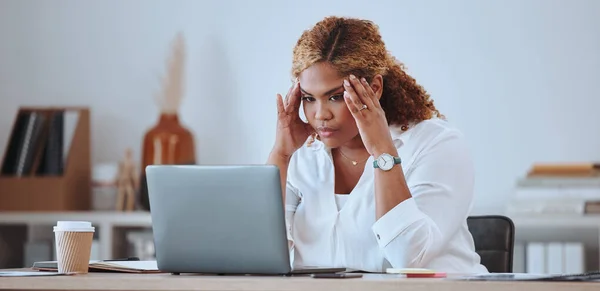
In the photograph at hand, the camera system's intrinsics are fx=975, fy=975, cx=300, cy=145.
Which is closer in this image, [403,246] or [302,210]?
[403,246]

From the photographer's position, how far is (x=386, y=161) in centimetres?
188

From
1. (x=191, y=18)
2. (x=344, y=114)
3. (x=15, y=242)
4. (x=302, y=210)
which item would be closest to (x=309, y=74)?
(x=344, y=114)

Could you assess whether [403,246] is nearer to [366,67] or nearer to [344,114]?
[344,114]

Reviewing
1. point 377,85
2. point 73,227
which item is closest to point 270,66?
point 377,85

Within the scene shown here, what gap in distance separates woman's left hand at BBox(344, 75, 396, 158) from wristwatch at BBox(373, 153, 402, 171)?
1cm

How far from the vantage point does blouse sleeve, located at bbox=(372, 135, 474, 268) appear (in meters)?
1.81

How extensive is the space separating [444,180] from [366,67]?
0.33 metres

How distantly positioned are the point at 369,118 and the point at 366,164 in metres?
0.20

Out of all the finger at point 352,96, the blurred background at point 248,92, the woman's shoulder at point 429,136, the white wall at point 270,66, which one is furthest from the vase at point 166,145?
the finger at point 352,96

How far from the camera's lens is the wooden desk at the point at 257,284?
1.27 meters

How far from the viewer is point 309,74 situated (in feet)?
6.78

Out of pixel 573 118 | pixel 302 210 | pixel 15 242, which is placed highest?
pixel 573 118

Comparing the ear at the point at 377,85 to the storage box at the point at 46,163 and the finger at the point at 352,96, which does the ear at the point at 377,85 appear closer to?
the finger at the point at 352,96

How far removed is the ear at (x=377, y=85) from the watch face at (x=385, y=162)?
12.8 inches
